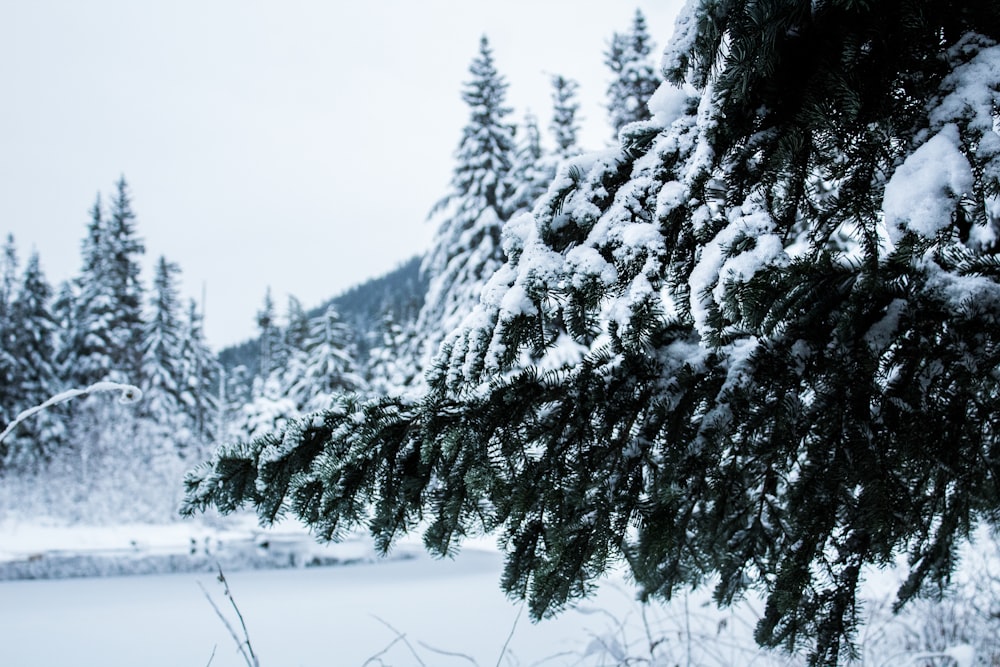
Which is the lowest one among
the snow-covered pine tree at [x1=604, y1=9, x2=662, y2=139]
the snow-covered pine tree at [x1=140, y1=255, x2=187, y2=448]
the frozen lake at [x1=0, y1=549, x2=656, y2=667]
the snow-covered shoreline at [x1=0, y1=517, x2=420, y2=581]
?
the snow-covered shoreline at [x1=0, y1=517, x2=420, y2=581]

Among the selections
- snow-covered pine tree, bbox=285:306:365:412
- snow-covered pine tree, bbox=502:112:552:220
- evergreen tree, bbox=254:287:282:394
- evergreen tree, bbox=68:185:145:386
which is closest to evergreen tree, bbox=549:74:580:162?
snow-covered pine tree, bbox=502:112:552:220

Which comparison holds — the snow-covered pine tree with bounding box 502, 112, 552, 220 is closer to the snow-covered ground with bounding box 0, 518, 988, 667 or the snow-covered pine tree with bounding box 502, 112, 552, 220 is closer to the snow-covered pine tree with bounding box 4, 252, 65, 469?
the snow-covered ground with bounding box 0, 518, 988, 667

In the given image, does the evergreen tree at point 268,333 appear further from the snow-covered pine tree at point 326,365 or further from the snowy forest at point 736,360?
the snowy forest at point 736,360

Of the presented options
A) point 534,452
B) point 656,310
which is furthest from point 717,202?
point 534,452

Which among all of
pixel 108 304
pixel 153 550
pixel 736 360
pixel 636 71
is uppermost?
pixel 636 71

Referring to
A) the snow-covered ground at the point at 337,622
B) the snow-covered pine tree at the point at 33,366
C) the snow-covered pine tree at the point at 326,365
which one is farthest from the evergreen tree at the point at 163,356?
the snow-covered ground at the point at 337,622

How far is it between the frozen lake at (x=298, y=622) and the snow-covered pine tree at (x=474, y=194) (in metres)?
6.71

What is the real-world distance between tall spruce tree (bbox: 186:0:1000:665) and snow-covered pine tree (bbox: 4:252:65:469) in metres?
27.1

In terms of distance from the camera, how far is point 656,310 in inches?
78.7

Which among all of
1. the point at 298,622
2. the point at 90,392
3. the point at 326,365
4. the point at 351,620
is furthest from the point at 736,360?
the point at 326,365

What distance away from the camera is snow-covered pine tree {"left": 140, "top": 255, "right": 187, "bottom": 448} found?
29.0 m

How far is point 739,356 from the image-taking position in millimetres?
2213

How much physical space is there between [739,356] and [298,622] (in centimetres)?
732

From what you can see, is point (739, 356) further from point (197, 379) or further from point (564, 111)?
point (197, 379)
